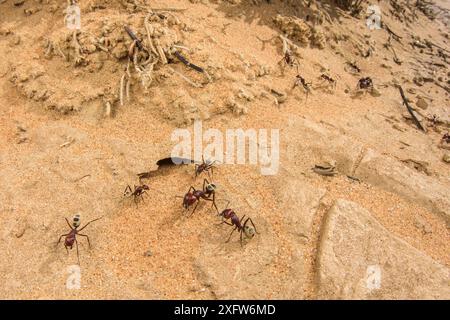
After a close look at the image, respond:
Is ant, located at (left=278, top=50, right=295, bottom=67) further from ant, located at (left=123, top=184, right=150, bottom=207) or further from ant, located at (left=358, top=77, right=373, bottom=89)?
ant, located at (left=123, top=184, right=150, bottom=207)

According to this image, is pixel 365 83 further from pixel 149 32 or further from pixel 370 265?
pixel 370 265

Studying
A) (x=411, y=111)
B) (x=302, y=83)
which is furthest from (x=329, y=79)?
(x=411, y=111)

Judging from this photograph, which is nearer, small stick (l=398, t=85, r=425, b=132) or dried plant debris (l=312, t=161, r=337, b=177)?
dried plant debris (l=312, t=161, r=337, b=177)

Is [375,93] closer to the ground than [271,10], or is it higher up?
closer to the ground

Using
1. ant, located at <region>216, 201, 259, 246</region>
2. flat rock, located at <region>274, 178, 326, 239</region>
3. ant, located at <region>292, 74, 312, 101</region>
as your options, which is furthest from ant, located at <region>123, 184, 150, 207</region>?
ant, located at <region>292, 74, 312, 101</region>

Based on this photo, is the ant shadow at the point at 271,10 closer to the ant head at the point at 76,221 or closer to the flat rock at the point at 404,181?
the flat rock at the point at 404,181
